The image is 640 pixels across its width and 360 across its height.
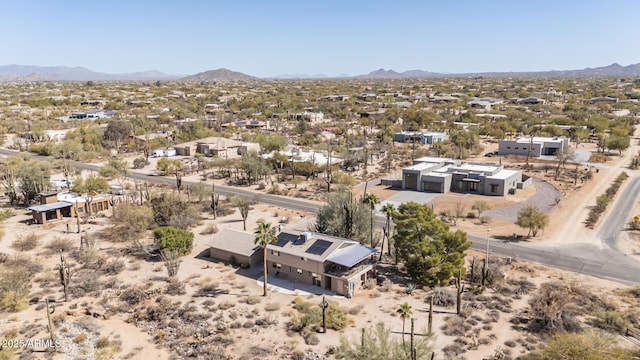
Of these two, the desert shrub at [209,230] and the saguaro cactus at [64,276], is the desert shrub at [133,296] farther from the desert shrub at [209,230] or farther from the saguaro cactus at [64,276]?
the desert shrub at [209,230]

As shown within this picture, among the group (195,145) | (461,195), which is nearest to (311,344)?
(461,195)

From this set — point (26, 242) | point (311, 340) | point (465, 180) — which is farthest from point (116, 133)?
point (311, 340)

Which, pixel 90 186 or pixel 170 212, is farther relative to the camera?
pixel 90 186

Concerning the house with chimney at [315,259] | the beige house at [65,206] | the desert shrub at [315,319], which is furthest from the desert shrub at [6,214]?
the desert shrub at [315,319]

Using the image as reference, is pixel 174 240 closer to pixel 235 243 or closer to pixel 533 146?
pixel 235 243

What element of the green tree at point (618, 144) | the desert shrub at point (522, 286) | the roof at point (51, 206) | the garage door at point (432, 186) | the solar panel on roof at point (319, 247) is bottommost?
the desert shrub at point (522, 286)
